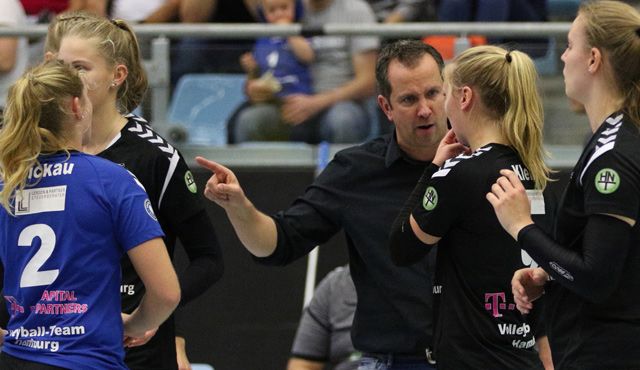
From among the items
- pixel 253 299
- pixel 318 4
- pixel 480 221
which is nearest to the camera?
pixel 480 221

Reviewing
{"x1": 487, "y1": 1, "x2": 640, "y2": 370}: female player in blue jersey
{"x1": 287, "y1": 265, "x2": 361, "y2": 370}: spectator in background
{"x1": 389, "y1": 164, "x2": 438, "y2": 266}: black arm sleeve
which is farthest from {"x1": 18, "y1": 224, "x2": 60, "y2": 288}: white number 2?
{"x1": 287, "y1": 265, "x2": 361, "y2": 370}: spectator in background

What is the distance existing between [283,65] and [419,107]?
2491 mm

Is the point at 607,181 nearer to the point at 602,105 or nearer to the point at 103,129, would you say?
the point at 602,105

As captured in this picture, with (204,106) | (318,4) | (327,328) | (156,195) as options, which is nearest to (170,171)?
(156,195)

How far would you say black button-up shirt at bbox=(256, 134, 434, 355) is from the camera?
162 inches

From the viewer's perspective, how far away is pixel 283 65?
6.66m

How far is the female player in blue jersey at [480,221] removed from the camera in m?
3.47

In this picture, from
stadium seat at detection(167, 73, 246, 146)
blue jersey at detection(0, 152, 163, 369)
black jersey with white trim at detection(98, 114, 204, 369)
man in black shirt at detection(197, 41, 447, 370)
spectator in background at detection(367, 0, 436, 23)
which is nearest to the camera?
blue jersey at detection(0, 152, 163, 369)

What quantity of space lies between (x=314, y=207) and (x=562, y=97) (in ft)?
8.21

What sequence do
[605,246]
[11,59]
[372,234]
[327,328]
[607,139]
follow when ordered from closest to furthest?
[605,246] < [607,139] < [372,234] < [327,328] < [11,59]

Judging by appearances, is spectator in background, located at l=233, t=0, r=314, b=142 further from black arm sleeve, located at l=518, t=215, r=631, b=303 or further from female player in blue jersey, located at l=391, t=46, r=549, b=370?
black arm sleeve, located at l=518, t=215, r=631, b=303

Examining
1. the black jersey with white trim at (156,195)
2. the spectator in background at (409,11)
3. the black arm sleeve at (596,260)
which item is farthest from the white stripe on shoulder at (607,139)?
the spectator in background at (409,11)

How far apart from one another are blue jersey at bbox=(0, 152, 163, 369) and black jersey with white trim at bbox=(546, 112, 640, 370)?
114 centimetres

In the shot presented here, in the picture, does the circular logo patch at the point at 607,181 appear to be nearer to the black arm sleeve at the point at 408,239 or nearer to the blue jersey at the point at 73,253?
the black arm sleeve at the point at 408,239
